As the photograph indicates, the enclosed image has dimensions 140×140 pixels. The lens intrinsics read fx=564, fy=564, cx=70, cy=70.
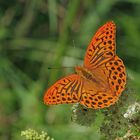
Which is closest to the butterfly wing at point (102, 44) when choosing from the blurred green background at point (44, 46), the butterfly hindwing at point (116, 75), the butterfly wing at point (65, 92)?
the butterfly hindwing at point (116, 75)

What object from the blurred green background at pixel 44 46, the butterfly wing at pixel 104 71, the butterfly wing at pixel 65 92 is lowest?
the blurred green background at pixel 44 46

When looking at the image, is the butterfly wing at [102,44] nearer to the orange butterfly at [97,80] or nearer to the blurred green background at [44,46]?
the orange butterfly at [97,80]

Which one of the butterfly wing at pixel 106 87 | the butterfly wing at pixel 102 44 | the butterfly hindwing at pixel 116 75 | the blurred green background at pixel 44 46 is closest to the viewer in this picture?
the butterfly wing at pixel 106 87

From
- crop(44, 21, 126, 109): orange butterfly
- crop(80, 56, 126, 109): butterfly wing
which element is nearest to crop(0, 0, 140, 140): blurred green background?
crop(44, 21, 126, 109): orange butterfly

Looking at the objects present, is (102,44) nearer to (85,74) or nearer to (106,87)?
(85,74)

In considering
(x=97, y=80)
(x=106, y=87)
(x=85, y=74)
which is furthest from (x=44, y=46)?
(x=106, y=87)

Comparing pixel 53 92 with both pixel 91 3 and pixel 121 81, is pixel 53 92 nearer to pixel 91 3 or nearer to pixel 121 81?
pixel 121 81
